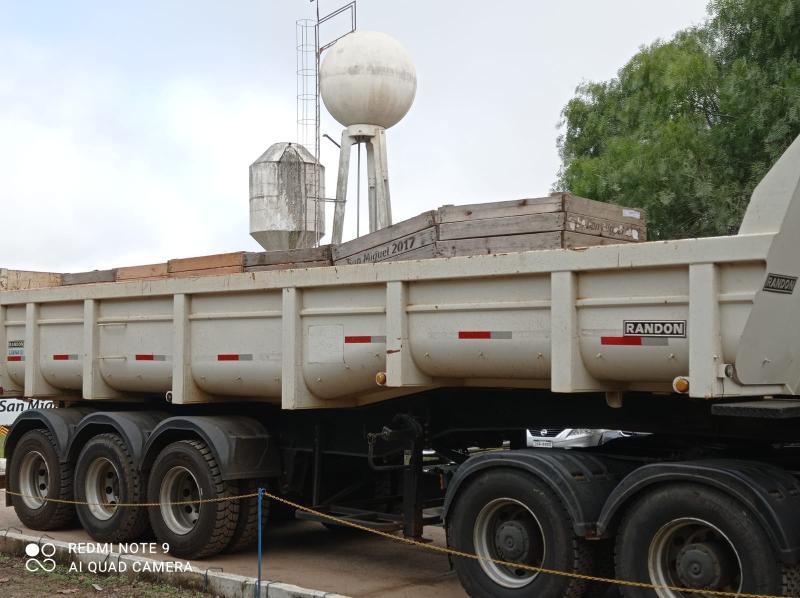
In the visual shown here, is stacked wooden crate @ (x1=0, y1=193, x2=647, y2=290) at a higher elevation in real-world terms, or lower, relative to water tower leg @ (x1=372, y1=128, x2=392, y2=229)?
lower

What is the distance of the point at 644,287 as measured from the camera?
245 inches

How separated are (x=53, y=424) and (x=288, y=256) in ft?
11.1

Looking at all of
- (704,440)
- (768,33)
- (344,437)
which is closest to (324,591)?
(344,437)

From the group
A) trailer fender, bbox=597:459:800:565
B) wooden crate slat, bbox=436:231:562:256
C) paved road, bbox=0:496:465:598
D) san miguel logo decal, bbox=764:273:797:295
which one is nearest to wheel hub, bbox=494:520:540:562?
trailer fender, bbox=597:459:800:565

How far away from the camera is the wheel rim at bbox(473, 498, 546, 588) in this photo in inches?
265

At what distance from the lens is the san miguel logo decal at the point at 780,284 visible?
5.80 meters

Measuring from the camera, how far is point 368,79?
19.9 metres

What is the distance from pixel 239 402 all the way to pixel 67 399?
265 cm

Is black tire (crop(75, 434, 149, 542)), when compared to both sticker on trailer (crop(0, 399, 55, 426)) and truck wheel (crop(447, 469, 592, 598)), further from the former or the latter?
sticker on trailer (crop(0, 399, 55, 426))

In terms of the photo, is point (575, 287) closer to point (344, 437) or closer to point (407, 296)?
point (407, 296)

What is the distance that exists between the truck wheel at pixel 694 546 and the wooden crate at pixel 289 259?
3395 millimetres

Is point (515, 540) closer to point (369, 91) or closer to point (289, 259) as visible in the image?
point (289, 259)

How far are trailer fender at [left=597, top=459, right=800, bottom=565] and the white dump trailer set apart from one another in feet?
0.04

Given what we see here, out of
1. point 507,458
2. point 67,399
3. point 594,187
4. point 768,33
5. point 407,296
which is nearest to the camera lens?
point 507,458
